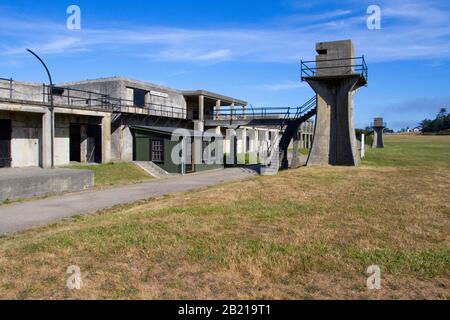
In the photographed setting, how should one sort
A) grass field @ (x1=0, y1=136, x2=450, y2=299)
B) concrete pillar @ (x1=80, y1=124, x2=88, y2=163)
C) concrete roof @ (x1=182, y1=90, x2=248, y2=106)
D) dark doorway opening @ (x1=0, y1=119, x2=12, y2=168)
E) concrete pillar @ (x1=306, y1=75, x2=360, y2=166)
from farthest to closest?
concrete roof @ (x1=182, y1=90, x2=248, y2=106) < concrete pillar @ (x1=80, y1=124, x2=88, y2=163) < concrete pillar @ (x1=306, y1=75, x2=360, y2=166) < dark doorway opening @ (x1=0, y1=119, x2=12, y2=168) < grass field @ (x1=0, y1=136, x2=450, y2=299)

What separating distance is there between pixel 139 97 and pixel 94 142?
23.8 feet

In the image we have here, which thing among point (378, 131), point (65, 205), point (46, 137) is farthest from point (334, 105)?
point (378, 131)

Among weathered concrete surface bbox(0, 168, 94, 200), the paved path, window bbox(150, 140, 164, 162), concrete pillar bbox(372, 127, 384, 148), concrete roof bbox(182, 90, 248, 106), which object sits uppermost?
concrete roof bbox(182, 90, 248, 106)

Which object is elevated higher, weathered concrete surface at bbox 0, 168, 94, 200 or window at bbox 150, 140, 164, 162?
window at bbox 150, 140, 164, 162

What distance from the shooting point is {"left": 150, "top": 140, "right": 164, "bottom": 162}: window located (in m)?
26.3

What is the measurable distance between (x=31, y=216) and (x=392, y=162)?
2423 cm

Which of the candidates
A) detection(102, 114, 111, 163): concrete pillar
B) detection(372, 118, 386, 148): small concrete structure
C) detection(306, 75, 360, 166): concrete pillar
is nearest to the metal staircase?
detection(306, 75, 360, 166): concrete pillar

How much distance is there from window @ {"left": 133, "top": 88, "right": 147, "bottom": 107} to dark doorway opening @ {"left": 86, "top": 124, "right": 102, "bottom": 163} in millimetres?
5869

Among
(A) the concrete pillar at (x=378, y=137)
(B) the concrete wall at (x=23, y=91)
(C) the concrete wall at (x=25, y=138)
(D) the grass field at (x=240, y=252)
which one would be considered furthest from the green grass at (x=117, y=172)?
(A) the concrete pillar at (x=378, y=137)

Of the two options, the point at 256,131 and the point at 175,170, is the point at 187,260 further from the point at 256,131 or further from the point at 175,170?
the point at 256,131

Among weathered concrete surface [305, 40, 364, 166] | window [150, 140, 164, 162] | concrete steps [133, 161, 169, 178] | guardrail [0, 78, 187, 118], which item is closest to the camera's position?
weathered concrete surface [305, 40, 364, 166]

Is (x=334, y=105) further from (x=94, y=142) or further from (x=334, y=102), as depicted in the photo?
(x=94, y=142)

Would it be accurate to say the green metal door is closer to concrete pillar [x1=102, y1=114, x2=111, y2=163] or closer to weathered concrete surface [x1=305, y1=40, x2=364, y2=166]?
concrete pillar [x1=102, y1=114, x2=111, y2=163]

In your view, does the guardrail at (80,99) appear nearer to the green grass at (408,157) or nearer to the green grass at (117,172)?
the green grass at (117,172)
